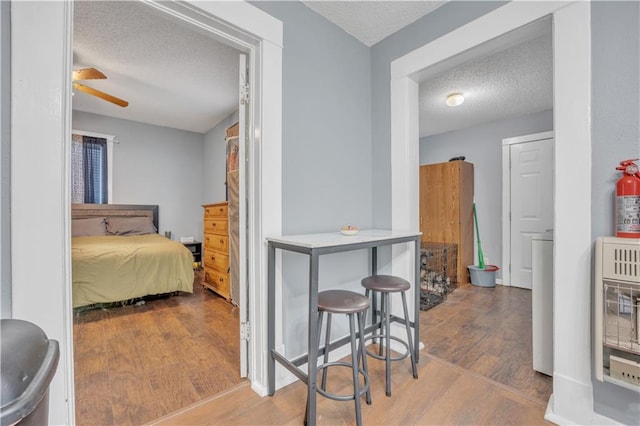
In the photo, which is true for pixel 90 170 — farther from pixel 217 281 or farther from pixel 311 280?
pixel 311 280

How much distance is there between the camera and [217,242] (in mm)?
3615

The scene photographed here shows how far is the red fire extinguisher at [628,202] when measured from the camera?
3.93ft

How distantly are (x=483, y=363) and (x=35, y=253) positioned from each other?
2.51 m

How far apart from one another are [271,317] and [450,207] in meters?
3.33

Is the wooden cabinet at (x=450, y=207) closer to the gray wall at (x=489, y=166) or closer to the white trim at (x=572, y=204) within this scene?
the gray wall at (x=489, y=166)

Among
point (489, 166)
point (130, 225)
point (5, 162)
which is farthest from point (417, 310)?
point (130, 225)

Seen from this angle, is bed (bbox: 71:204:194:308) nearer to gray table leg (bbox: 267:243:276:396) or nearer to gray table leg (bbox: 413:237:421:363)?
gray table leg (bbox: 267:243:276:396)

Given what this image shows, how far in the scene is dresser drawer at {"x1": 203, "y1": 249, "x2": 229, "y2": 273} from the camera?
3424mm

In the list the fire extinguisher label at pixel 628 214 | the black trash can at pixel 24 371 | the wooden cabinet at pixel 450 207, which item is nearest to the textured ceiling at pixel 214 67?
the wooden cabinet at pixel 450 207

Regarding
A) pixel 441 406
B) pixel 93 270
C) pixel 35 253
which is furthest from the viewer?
pixel 93 270

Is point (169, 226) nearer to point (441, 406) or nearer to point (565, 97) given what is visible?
point (441, 406)

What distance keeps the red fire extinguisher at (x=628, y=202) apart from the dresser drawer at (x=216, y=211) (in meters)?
3.21

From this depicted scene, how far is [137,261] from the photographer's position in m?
3.18

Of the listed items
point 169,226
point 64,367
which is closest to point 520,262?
point 64,367
